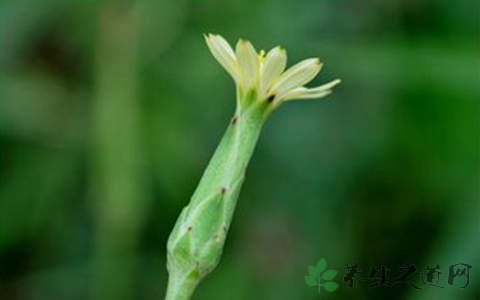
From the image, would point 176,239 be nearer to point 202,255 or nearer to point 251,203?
point 202,255

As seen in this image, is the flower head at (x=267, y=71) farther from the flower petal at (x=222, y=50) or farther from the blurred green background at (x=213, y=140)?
the blurred green background at (x=213, y=140)

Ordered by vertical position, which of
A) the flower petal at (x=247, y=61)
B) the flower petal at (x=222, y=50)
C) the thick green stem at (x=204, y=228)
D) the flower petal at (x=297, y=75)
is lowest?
the thick green stem at (x=204, y=228)

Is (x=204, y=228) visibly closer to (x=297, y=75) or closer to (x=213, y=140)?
(x=297, y=75)

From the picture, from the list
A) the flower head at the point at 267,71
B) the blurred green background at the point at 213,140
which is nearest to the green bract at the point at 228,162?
the flower head at the point at 267,71

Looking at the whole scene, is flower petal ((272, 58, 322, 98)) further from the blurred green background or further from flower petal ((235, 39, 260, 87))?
the blurred green background

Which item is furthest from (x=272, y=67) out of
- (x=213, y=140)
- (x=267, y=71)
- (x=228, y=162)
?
(x=213, y=140)

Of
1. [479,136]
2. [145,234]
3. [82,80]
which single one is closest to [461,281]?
[479,136]
